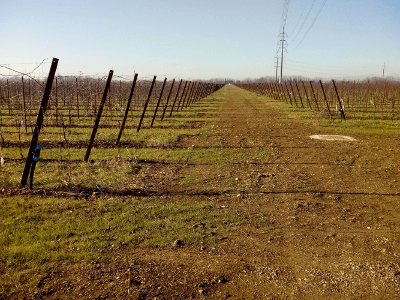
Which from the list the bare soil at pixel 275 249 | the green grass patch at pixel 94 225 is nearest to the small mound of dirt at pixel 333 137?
the bare soil at pixel 275 249

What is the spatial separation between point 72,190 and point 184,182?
7.62 feet

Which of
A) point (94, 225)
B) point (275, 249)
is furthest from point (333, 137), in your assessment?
point (94, 225)

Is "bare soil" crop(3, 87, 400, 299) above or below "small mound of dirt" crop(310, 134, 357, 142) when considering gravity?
below

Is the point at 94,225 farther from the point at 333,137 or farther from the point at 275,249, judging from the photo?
the point at 333,137

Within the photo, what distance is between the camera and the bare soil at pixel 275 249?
11.2 feet

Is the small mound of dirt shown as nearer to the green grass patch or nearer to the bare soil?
the bare soil

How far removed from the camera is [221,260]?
A: 3.99m

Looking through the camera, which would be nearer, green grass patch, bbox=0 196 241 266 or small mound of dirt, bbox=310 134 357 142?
green grass patch, bbox=0 196 241 266

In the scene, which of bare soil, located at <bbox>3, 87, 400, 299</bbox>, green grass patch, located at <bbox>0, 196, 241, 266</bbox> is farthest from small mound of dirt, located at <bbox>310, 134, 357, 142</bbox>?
green grass patch, located at <bbox>0, 196, 241, 266</bbox>

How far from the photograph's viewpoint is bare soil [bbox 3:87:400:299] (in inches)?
134

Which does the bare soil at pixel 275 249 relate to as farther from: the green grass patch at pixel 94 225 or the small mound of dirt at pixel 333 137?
the small mound of dirt at pixel 333 137

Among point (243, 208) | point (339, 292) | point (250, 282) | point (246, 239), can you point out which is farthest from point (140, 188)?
point (339, 292)

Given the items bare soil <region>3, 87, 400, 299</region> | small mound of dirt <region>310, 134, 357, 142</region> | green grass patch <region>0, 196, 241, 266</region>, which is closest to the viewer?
bare soil <region>3, 87, 400, 299</region>

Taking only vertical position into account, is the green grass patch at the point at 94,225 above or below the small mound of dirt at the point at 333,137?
below
